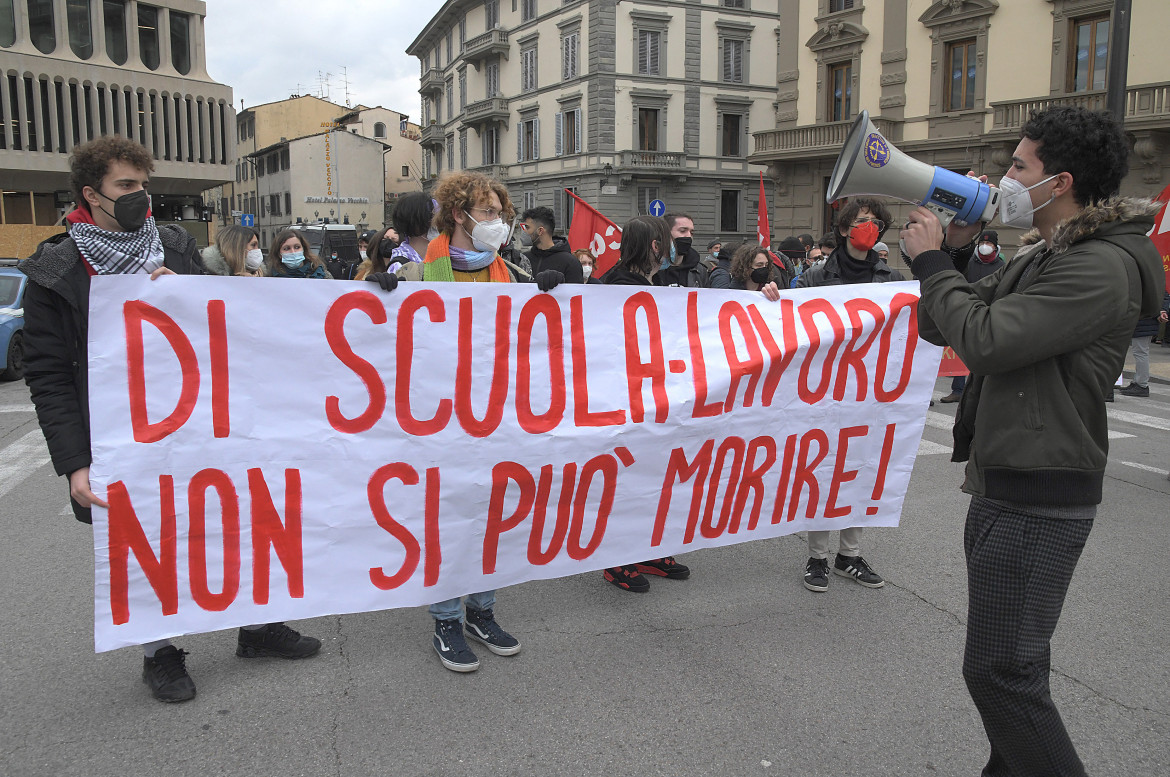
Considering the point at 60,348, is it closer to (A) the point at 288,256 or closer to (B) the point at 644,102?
(A) the point at 288,256

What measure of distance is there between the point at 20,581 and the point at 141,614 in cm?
197

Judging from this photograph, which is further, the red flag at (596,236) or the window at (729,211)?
the window at (729,211)

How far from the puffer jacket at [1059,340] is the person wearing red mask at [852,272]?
2.12 metres

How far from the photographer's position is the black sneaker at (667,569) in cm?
451

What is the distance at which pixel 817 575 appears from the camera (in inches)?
170

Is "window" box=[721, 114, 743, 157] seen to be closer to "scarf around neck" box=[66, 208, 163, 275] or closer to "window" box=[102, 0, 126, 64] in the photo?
"window" box=[102, 0, 126, 64]

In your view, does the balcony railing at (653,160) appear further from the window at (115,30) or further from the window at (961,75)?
the window at (115,30)

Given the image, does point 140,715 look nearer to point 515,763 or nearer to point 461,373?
point 515,763

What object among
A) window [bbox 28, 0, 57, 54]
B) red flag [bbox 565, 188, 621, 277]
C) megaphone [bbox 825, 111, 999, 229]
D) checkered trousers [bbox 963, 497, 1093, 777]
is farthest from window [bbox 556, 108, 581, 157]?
checkered trousers [bbox 963, 497, 1093, 777]

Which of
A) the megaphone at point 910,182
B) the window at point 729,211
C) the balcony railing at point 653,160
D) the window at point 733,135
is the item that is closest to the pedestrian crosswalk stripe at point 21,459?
the megaphone at point 910,182

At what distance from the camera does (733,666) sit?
347 cm

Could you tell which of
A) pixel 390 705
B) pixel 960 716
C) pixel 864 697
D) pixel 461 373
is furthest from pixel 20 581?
pixel 960 716

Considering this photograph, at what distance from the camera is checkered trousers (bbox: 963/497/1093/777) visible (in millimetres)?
2123

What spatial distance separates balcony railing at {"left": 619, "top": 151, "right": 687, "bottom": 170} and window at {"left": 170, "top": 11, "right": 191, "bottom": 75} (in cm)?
3076
